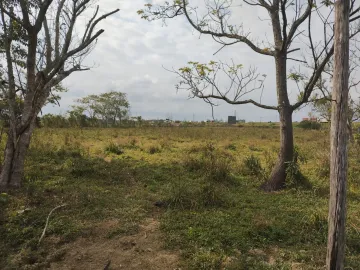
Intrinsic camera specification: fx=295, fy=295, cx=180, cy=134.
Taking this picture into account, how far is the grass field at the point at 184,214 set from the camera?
3.70 metres

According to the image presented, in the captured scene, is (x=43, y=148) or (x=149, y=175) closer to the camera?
(x=149, y=175)

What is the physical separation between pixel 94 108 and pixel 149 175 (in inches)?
1324

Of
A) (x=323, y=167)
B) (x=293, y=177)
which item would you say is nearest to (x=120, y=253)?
(x=293, y=177)

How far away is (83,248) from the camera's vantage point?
3.91m

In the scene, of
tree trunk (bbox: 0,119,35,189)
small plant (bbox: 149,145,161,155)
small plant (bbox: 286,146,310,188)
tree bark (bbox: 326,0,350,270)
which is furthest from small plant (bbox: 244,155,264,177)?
tree trunk (bbox: 0,119,35,189)

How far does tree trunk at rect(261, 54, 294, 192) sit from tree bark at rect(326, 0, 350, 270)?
3545 mm

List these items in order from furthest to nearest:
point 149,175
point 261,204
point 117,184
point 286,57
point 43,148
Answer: point 43,148
point 149,175
point 117,184
point 286,57
point 261,204

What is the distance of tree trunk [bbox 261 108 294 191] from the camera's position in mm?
6375

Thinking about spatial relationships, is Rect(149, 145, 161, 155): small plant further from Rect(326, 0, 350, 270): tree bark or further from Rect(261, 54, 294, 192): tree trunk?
Rect(326, 0, 350, 270): tree bark

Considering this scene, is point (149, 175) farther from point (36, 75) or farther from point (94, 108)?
point (94, 108)

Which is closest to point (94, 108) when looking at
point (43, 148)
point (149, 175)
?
point (43, 148)

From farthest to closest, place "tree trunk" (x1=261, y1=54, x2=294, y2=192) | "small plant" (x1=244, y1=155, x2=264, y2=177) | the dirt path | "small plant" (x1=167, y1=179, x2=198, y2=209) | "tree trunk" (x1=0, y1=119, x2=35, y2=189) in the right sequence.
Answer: "small plant" (x1=244, y1=155, x2=264, y2=177) → "tree trunk" (x1=261, y1=54, x2=294, y2=192) → "tree trunk" (x1=0, y1=119, x2=35, y2=189) → "small plant" (x1=167, y1=179, x2=198, y2=209) → the dirt path

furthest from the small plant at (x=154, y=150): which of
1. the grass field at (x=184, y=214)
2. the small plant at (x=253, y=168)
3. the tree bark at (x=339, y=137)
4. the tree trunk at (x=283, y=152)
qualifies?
the tree bark at (x=339, y=137)

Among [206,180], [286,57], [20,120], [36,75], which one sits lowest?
[206,180]
